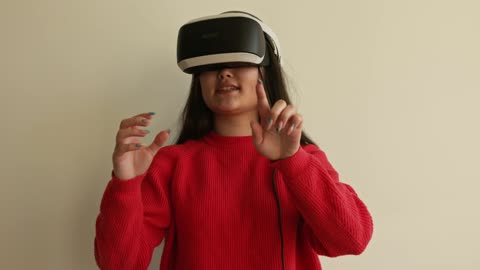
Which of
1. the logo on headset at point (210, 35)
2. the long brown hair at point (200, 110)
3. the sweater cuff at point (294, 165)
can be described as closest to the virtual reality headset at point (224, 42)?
the logo on headset at point (210, 35)

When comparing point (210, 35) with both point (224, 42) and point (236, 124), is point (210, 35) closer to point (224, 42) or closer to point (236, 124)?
point (224, 42)

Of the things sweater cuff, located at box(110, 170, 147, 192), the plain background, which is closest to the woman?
sweater cuff, located at box(110, 170, 147, 192)

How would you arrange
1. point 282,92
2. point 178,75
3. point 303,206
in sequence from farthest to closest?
point 178,75, point 282,92, point 303,206

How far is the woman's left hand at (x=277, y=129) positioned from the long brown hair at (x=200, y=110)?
8.4 inches

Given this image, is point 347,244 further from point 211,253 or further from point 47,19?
point 47,19

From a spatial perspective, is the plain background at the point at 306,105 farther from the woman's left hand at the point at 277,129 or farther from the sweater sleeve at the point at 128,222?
the woman's left hand at the point at 277,129

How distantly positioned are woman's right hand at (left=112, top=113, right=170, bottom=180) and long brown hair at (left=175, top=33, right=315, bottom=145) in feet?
0.77

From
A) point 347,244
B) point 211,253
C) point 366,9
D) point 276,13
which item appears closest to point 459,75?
point 366,9

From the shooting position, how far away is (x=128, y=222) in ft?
2.28

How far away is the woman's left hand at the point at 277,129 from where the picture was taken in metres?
0.65

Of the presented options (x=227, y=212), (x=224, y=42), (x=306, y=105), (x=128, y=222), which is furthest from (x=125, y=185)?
(x=306, y=105)

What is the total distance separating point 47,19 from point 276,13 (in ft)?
1.85

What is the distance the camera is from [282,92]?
90cm

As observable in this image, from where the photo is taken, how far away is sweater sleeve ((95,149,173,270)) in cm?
69
